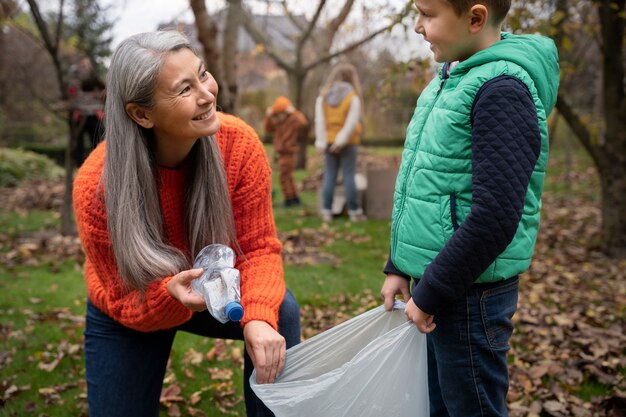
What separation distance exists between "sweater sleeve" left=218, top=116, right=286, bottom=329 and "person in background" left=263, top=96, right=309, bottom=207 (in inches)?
249

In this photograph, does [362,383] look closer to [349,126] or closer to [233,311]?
[233,311]

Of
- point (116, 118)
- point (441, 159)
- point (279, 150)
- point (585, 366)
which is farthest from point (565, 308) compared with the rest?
point (279, 150)

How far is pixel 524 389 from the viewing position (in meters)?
2.94

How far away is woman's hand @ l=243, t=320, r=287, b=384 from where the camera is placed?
1.74m

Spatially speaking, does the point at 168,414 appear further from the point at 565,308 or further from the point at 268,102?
the point at 268,102

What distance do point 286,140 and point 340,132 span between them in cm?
163

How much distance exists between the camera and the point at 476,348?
1.63 metres

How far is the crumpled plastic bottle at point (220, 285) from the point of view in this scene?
159cm

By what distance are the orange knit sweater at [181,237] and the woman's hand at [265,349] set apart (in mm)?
43

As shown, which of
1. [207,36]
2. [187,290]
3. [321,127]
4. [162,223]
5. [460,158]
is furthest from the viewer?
[321,127]

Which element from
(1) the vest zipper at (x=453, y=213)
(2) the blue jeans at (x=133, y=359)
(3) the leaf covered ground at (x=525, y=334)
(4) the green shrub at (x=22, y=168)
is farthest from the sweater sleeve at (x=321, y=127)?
(4) the green shrub at (x=22, y=168)

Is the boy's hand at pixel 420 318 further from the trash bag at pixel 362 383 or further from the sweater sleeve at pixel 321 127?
the sweater sleeve at pixel 321 127

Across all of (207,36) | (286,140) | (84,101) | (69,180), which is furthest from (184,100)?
(286,140)

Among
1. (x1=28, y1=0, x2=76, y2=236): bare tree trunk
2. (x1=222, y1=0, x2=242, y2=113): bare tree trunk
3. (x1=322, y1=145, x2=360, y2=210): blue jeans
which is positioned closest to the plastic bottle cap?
(x1=222, y1=0, x2=242, y2=113): bare tree trunk
